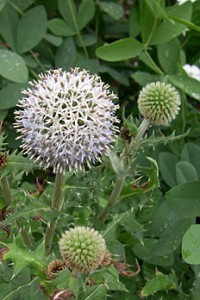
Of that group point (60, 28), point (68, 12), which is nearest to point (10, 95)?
point (60, 28)

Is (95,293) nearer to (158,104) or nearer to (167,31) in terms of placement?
(158,104)

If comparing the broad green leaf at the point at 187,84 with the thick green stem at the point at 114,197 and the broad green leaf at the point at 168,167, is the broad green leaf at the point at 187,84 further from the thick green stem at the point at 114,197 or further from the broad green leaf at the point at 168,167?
the thick green stem at the point at 114,197

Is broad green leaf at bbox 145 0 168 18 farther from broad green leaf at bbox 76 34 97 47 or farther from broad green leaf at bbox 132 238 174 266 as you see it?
broad green leaf at bbox 132 238 174 266

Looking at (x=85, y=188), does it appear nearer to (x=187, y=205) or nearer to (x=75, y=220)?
(x=75, y=220)

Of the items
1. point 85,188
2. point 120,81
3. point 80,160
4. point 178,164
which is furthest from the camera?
point 120,81

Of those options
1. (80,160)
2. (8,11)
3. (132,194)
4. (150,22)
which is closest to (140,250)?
(132,194)

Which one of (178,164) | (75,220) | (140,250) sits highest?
(178,164)

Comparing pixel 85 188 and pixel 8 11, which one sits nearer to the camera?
pixel 85 188
